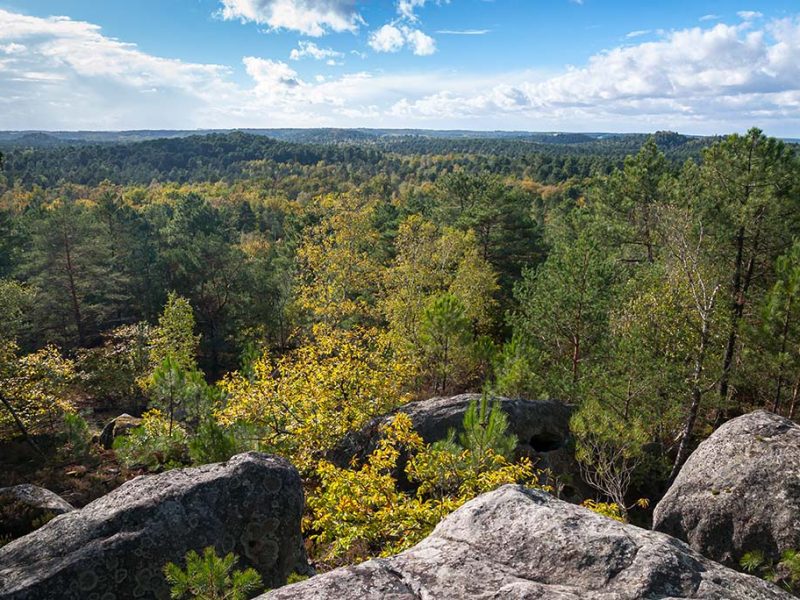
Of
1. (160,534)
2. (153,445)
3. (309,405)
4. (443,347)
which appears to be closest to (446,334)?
(443,347)

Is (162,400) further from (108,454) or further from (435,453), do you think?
(435,453)

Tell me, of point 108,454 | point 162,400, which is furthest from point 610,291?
point 108,454

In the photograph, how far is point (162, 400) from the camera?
62.4 feet

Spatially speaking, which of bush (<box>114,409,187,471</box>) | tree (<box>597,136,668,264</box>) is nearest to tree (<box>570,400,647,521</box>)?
bush (<box>114,409,187,471</box>)

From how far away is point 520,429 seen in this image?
18.2m

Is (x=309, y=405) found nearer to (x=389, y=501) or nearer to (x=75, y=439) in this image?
(x=389, y=501)

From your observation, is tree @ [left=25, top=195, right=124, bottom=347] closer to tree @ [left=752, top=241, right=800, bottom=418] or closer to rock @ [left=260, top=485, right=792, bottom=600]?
rock @ [left=260, top=485, right=792, bottom=600]

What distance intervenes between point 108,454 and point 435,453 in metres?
18.5

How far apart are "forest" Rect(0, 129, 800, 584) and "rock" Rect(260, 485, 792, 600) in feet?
10.8

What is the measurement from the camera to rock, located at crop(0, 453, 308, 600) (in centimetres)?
770

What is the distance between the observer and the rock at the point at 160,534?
7703mm

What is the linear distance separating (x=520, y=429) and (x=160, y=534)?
41.9 feet

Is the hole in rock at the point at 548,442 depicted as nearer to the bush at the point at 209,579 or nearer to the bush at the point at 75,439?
the bush at the point at 209,579

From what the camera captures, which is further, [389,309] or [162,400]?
[389,309]
